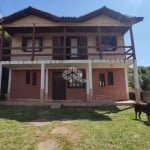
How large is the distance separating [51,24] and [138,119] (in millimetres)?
9977

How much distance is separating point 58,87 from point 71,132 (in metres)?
10.4

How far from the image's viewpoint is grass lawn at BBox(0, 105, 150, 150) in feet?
23.9

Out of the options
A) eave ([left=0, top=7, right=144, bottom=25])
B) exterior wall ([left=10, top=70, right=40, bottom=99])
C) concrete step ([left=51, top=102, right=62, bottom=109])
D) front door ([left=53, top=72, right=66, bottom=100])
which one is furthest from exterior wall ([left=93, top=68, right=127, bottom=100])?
exterior wall ([left=10, top=70, right=40, bottom=99])

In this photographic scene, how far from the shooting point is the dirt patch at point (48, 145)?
7.12 metres

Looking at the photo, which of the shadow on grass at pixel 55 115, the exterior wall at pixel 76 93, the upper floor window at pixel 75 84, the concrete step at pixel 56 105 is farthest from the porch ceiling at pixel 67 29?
the shadow on grass at pixel 55 115

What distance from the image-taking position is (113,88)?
60.7 ft

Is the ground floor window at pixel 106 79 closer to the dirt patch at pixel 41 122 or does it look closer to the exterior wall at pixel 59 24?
the exterior wall at pixel 59 24

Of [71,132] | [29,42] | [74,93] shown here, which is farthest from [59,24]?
[71,132]

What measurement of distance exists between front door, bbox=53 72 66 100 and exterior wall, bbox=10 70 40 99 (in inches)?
54.6

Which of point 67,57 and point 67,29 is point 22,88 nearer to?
point 67,57

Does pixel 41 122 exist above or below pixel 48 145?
above

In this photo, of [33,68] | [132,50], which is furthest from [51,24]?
[132,50]

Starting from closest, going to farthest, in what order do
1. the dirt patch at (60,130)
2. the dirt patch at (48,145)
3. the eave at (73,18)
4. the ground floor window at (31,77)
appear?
1. the dirt patch at (48,145)
2. the dirt patch at (60,130)
3. the eave at (73,18)
4. the ground floor window at (31,77)

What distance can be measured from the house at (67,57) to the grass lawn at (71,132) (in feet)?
21.8
